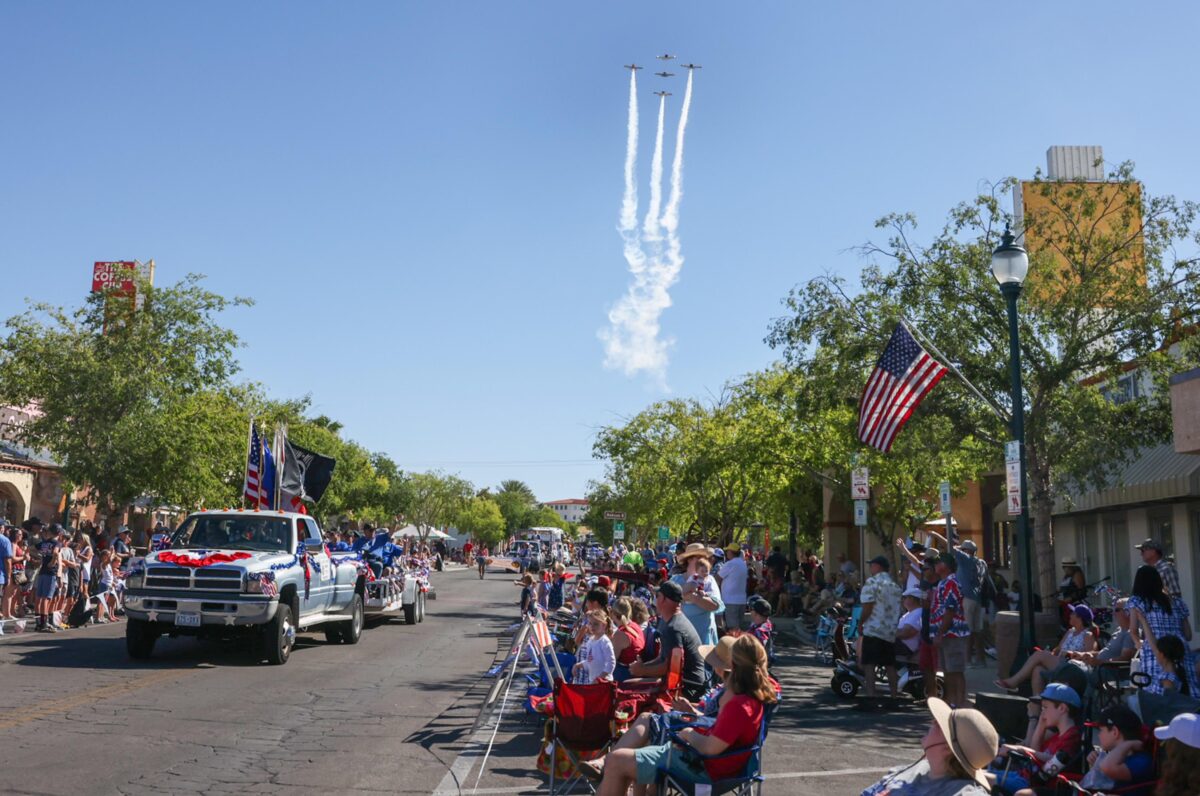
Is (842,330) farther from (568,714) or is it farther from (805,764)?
(568,714)

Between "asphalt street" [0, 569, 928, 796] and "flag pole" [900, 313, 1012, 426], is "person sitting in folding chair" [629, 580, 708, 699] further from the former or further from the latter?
"flag pole" [900, 313, 1012, 426]

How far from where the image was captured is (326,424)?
7831 centimetres

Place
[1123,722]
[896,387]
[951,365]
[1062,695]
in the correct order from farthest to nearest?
1. [951,365]
2. [896,387]
3. [1062,695]
4. [1123,722]

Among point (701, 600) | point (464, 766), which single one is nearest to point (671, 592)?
point (464, 766)

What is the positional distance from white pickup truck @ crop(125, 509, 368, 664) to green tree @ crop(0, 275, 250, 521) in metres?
13.5

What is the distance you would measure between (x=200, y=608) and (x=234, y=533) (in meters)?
1.79

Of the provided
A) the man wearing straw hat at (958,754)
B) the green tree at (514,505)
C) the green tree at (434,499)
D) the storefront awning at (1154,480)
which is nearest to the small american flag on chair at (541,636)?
the man wearing straw hat at (958,754)

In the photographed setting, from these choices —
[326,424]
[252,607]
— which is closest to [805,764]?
[252,607]

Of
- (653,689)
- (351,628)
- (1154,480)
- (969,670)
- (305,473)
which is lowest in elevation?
(969,670)

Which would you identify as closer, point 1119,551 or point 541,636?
point 541,636

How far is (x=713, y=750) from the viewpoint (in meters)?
6.34

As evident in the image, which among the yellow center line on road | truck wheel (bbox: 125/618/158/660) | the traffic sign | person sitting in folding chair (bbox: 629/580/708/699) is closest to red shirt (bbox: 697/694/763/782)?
person sitting in folding chair (bbox: 629/580/708/699)

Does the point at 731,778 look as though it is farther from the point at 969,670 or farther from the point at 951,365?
the point at 951,365

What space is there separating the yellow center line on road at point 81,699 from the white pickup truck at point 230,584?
1118 millimetres
